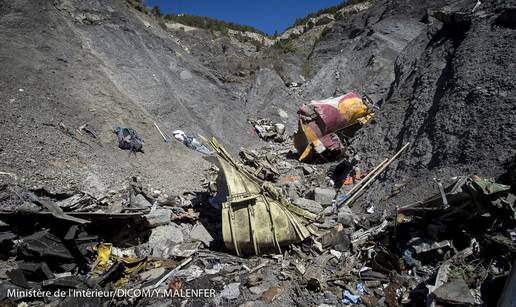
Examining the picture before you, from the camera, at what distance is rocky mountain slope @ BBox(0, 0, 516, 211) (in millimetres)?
5852

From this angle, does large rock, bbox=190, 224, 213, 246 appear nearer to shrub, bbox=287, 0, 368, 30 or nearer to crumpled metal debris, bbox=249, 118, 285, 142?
crumpled metal debris, bbox=249, 118, 285, 142

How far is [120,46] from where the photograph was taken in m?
11.7

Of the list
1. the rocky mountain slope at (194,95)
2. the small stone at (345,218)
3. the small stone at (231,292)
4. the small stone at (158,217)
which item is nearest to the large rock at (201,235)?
→ the small stone at (158,217)

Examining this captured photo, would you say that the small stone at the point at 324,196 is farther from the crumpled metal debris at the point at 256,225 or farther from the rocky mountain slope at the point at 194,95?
the crumpled metal debris at the point at 256,225

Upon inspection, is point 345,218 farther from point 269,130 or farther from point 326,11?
point 326,11

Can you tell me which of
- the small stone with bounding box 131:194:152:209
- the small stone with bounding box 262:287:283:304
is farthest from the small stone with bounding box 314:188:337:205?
the small stone with bounding box 131:194:152:209

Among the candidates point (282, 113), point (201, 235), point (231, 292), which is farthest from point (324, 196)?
point (282, 113)

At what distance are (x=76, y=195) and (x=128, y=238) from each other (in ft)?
3.80

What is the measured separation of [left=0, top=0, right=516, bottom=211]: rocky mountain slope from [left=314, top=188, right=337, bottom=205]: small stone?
0.78 metres

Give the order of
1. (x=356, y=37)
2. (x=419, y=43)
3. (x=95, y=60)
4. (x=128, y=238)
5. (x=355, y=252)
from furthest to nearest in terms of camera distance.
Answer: (x=356, y=37) < (x=419, y=43) < (x=95, y=60) < (x=128, y=238) < (x=355, y=252)

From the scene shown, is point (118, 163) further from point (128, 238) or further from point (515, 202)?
point (515, 202)

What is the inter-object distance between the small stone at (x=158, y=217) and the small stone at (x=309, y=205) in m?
2.49

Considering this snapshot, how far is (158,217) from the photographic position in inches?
212

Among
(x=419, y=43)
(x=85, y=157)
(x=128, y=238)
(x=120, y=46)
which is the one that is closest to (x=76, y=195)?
(x=128, y=238)
